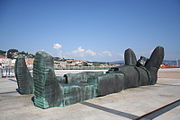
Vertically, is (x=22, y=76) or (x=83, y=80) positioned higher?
(x=22, y=76)

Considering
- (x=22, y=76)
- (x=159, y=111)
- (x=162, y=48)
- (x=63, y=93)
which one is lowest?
(x=159, y=111)

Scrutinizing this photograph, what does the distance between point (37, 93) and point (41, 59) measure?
3.71 ft

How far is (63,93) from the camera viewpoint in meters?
4.86

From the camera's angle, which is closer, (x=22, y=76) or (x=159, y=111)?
(x=159, y=111)

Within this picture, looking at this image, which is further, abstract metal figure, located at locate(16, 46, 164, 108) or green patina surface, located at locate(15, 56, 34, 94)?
green patina surface, located at locate(15, 56, 34, 94)

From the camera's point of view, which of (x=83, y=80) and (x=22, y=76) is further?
(x=83, y=80)

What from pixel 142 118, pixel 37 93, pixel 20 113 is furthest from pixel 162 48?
pixel 20 113

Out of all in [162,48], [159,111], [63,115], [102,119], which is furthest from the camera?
[162,48]

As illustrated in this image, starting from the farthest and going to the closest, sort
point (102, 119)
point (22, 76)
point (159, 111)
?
1. point (22, 76)
2. point (159, 111)
3. point (102, 119)

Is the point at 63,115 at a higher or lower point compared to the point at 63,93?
lower

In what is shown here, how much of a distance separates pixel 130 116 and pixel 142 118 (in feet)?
0.98

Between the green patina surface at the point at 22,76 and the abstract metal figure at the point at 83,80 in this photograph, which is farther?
the green patina surface at the point at 22,76

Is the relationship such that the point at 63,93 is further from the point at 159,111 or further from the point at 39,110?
the point at 159,111

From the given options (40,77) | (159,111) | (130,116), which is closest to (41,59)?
(40,77)
